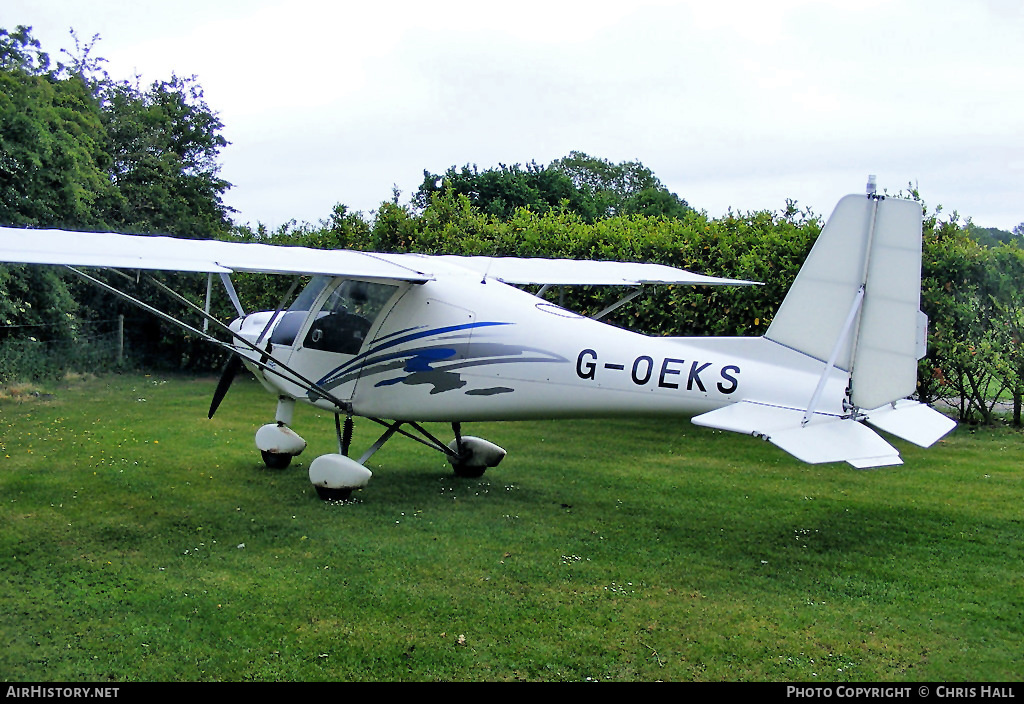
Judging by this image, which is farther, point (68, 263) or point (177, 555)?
point (177, 555)

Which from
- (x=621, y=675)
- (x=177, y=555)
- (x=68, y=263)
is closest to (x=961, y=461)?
(x=621, y=675)

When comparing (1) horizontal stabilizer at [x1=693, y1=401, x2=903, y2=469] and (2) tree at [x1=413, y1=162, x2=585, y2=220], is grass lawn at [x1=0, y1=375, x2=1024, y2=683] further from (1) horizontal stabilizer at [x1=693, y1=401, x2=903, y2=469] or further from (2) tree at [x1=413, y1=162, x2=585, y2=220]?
(2) tree at [x1=413, y1=162, x2=585, y2=220]

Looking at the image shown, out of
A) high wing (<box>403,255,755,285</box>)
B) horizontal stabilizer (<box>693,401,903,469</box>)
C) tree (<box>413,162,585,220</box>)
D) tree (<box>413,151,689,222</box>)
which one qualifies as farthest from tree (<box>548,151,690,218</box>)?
horizontal stabilizer (<box>693,401,903,469</box>)

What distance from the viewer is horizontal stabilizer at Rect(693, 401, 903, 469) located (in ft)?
18.8

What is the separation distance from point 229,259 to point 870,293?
495cm

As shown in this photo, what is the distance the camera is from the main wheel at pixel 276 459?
31.3 ft

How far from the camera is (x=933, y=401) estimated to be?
1368cm

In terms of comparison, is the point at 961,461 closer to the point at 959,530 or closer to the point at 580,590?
the point at 959,530

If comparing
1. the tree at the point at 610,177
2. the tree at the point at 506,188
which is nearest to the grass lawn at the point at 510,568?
the tree at the point at 506,188

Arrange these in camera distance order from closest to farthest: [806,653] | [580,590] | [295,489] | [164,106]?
[806,653] < [580,590] < [295,489] < [164,106]

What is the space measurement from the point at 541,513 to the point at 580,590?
2.16 m

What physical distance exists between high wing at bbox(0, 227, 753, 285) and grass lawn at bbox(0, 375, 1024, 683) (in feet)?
7.19

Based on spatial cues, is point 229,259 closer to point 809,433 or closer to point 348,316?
point 348,316

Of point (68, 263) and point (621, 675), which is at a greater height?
point (68, 263)
